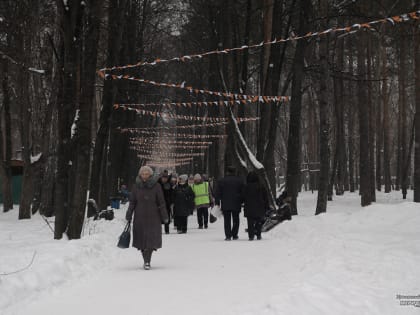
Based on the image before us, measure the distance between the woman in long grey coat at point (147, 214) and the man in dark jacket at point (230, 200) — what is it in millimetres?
3927

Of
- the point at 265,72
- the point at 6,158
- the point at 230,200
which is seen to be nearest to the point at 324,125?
the point at 265,72

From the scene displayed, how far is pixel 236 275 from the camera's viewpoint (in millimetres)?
8266

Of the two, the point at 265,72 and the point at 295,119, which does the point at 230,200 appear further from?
the point at 265,72

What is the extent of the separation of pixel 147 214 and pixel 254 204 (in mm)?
4335

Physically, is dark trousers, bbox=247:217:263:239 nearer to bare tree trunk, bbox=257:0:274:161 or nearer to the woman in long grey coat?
the woman in long grey coat

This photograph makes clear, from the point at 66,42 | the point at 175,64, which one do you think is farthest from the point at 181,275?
the point at 175,64

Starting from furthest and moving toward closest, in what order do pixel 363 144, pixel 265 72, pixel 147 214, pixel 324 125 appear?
pixel 363 144
pixel 265 72
pixel 324 125
pixel 147 214

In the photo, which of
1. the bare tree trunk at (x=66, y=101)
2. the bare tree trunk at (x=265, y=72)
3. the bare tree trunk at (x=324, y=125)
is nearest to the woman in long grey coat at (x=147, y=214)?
the bare tree trunk at (x=66, y=101)

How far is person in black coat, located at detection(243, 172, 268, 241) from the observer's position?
43.1 feet

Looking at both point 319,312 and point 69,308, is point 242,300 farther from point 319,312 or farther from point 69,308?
point 69,308

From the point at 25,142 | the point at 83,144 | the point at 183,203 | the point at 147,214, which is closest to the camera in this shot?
the point at 147,214

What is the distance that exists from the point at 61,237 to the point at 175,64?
29.5 meters

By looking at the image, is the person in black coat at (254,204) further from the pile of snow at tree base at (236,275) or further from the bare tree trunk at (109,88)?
the bare tree trunk at (109,88)

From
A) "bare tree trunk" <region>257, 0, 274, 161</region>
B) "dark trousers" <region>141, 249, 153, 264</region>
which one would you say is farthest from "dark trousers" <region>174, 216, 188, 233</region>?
"dark trousers" <region>141, 249, 153, 264</region>
